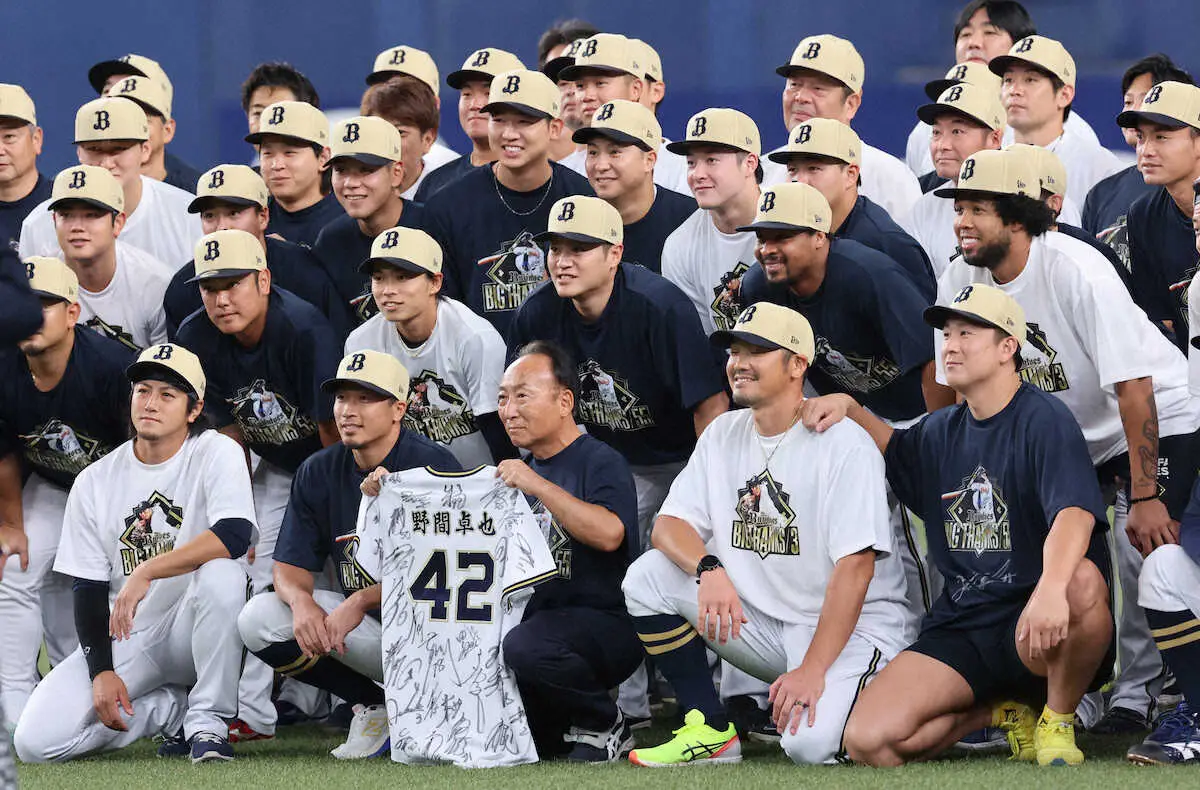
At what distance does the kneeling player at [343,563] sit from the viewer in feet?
22.0

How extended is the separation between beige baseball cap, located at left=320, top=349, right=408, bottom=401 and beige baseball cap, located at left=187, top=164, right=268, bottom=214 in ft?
4.65

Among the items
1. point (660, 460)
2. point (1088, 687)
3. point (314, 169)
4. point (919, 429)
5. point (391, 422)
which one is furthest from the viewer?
point (314, 169)

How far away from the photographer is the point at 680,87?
1209 cm

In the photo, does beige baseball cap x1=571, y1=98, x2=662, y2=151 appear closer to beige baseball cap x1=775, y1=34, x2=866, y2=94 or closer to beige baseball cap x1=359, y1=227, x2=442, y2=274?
beige baseball cap x1=359, y1=227, x2=442, y2=274

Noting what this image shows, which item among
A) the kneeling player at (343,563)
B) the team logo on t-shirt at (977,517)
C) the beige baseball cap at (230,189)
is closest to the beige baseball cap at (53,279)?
the beige baseball cap at (230,189)

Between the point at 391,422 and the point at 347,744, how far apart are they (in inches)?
47.0

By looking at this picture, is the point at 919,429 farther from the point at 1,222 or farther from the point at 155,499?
the point at 1,222

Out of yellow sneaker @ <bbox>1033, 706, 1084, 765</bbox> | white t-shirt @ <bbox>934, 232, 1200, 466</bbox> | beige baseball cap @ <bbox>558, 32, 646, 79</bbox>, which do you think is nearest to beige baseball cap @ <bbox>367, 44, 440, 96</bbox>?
beige baseball cap @ <bbox>558, 32, 646, 79</bbox>

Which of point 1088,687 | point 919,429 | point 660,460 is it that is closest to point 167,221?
point 660,460

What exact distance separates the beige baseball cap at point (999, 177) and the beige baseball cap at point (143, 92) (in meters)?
4.45

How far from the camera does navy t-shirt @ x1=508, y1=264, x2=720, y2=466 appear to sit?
699cm

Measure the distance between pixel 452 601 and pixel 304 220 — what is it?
254 cm

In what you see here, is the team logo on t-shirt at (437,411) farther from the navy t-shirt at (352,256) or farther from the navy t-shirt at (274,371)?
the navy t-shirt at (352,256)

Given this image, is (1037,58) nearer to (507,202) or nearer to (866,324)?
(866,324)
